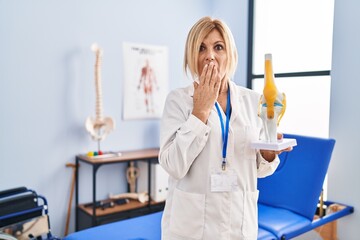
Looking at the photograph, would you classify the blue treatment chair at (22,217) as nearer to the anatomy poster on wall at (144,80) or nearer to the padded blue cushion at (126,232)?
the padded blue cushion at (126,232)

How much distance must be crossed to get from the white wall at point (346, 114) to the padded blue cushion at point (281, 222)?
0.44 meters

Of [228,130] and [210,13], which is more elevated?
[210,13]

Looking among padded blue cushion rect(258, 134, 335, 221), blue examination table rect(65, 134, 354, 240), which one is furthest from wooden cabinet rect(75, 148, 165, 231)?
padded blue cushion rect(258, 134, 335, 221)

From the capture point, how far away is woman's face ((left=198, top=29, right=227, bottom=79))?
1.24 metres

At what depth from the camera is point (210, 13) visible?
12.1 feet

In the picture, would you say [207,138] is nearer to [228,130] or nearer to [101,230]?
[228,130]

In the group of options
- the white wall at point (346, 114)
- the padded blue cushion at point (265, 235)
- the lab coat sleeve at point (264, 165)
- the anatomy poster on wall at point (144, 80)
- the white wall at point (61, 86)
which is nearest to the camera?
the lab coat sleeve at point (264, 165)

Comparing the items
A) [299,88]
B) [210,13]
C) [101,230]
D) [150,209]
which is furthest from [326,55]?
[101,230]

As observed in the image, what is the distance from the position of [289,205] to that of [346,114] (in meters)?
0.75

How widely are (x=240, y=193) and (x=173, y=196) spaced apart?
0.75 ft

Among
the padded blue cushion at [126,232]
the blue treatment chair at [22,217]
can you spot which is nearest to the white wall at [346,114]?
the padded blue cushion at [126,232]

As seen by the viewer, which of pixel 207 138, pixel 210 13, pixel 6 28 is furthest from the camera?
pixel 210 13

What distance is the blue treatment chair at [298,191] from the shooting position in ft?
6.93

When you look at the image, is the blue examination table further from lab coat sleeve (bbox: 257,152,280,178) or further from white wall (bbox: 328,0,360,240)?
lab coat sleeve (bbox: 257,152,280,178)
